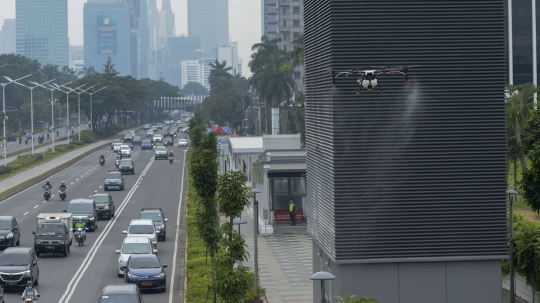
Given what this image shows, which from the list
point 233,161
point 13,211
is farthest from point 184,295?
point 233,161

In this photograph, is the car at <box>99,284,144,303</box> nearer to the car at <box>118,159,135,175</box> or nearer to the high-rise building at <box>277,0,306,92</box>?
the car at <box>118,159,135,175</box>

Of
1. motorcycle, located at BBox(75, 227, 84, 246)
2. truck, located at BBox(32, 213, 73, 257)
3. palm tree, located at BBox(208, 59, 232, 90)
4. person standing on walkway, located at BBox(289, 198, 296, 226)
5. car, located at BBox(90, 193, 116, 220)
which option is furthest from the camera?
palm tree, located at BBox(208, 59, 232, 90)

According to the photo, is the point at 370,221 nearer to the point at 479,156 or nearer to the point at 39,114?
the point at 479,156

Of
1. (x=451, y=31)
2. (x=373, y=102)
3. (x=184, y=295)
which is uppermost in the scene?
(x=451, y=31)

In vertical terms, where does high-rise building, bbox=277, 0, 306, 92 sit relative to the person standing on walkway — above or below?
above

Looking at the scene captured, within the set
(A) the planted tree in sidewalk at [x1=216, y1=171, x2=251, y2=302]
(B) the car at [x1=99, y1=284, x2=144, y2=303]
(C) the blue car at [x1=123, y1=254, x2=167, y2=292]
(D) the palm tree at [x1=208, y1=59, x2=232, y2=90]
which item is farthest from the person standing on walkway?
(D) the palm tree at [x1=208, y1=59, x2=232, y2=90]

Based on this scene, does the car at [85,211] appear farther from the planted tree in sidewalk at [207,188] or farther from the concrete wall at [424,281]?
the concrete wall at [424,281]

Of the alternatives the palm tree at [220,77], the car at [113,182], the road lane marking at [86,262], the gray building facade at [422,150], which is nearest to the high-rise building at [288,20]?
the palm tree at [220,77]
